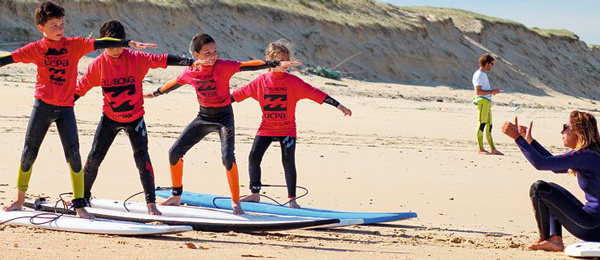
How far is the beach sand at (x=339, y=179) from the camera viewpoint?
6.65 metres

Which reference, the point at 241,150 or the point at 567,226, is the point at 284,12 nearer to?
the point at 241,150

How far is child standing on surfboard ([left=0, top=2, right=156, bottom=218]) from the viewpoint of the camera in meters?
7.23

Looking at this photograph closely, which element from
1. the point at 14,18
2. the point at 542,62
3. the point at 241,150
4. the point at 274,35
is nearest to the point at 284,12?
the point at 274,35

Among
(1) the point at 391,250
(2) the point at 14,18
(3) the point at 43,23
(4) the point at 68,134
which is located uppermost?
(2) the point at 14,18

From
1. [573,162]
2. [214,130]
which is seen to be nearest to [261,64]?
[214,130]

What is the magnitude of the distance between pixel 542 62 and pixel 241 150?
36152 millimetres

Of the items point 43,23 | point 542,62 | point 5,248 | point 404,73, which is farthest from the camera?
point 542,62

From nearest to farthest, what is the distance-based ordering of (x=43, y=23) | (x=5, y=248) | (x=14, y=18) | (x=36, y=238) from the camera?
1. (x=5, y=248)
2. (x=36, y=238)
3. (x=43, y=23)
4. (x=14, y=18)

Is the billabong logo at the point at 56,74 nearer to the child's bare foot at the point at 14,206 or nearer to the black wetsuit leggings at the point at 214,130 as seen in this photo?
the child's bare foot at the point at 14,206

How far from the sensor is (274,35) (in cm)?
3456

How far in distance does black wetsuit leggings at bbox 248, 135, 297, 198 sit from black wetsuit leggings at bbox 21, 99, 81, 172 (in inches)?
79.9

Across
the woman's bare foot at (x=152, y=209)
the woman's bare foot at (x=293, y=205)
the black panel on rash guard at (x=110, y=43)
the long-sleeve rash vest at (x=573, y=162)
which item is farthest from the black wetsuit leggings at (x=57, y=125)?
the long-sleeve rash vest at (x=573, y=162)

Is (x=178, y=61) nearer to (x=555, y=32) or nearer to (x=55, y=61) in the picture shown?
(x=55, y=61)

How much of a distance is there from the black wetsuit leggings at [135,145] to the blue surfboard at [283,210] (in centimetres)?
102
